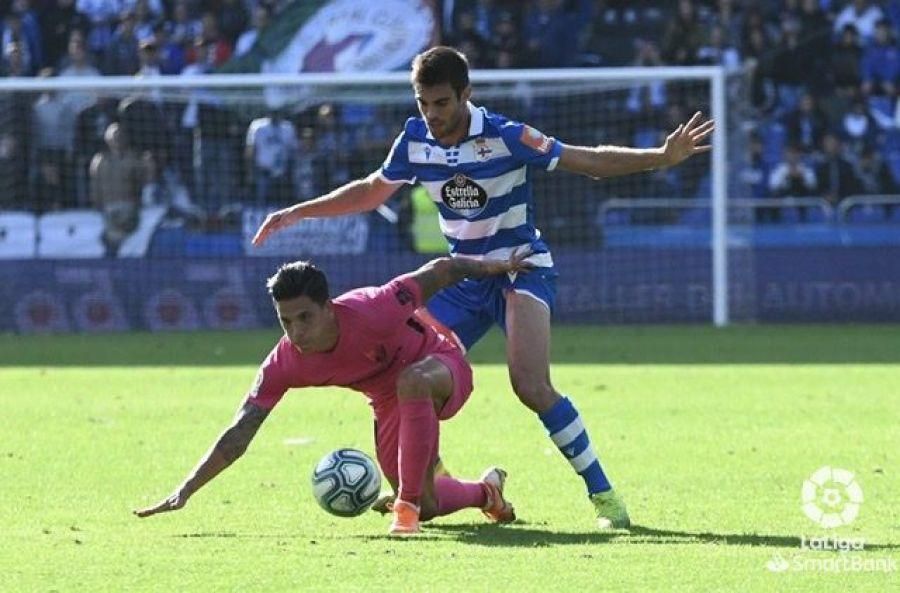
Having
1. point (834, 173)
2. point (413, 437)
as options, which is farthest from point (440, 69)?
point (834, 173)

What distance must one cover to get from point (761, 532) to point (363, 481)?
1.72 m

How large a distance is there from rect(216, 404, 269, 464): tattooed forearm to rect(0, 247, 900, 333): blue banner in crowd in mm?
13765

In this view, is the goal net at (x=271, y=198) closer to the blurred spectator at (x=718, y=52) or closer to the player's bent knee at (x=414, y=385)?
the blurred spectator at (x=718, y=52)

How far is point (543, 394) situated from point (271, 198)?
48.3 feet

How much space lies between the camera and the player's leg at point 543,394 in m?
8.56

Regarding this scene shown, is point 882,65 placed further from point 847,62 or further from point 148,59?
point 148,59

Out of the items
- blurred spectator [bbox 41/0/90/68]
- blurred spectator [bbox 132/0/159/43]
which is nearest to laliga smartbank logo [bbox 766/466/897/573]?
blurred spectator [bbox 132/0/159/43]

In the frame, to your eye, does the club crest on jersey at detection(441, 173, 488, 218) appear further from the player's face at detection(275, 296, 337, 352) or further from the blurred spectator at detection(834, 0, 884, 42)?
the blurred spectator at detection(834, 0, 884, 42)

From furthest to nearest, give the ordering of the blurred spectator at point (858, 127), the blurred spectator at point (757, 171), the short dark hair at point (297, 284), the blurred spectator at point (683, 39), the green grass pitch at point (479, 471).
A: the blurred spectator at point (683, 39), the blurred spectator at point (858, 127), the blurred spectator at point (757, 171), the short dark hair at point (297, 284), the green grass pitch at point (479, 471)

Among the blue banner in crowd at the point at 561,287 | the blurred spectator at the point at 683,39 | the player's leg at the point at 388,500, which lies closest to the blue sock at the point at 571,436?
the player's leg at the point at 388,500

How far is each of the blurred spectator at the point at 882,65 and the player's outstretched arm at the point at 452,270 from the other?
18.3m

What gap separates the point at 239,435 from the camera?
8117 millimetres

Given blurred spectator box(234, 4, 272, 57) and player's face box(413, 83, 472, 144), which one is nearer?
player's face box(413, 83, 472, 144)

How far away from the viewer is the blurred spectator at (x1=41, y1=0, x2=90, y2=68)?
27328 millimetres
